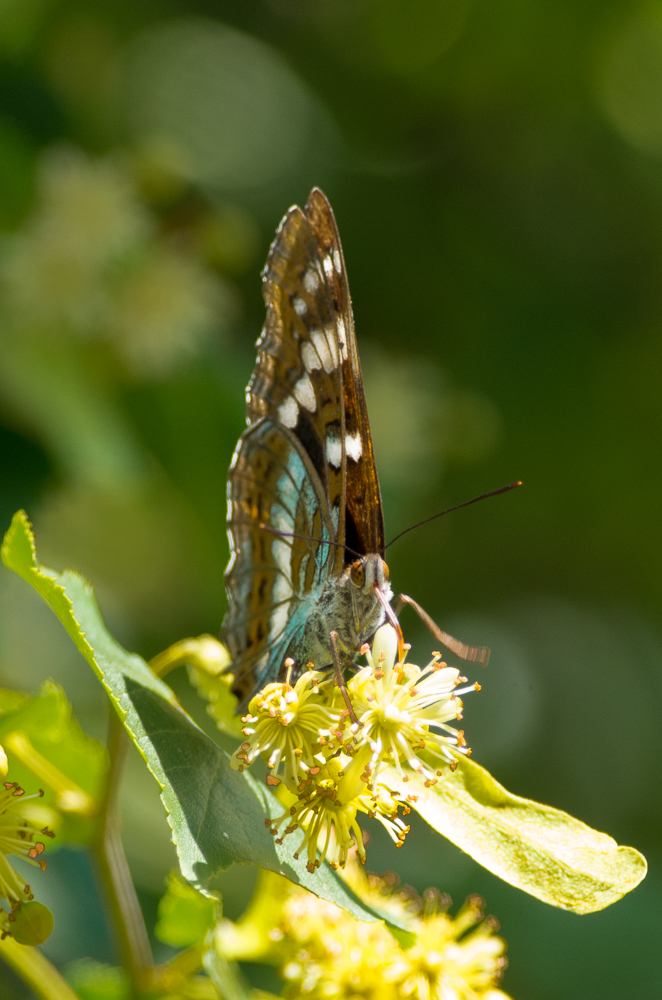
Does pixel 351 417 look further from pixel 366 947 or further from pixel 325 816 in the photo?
pixel 366 947

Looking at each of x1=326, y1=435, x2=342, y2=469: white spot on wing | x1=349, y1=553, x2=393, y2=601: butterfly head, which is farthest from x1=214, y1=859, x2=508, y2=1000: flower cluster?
x1=326, y1=435, x2=342, y2=469: white spot on wing

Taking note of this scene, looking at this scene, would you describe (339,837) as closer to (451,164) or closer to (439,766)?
(439,766)

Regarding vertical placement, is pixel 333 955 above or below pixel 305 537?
below

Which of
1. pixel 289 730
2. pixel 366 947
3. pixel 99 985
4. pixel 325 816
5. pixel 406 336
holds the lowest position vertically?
pixel 99 985

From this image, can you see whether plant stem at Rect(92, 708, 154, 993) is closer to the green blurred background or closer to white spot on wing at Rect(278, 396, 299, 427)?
white spot on wing at Rect(278, 396, 299, 427)

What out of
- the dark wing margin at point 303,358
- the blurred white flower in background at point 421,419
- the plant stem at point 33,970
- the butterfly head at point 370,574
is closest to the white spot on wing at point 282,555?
the dark wing margin at point 303,358

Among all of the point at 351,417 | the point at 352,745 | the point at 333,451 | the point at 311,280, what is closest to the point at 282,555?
the point at 333,451
